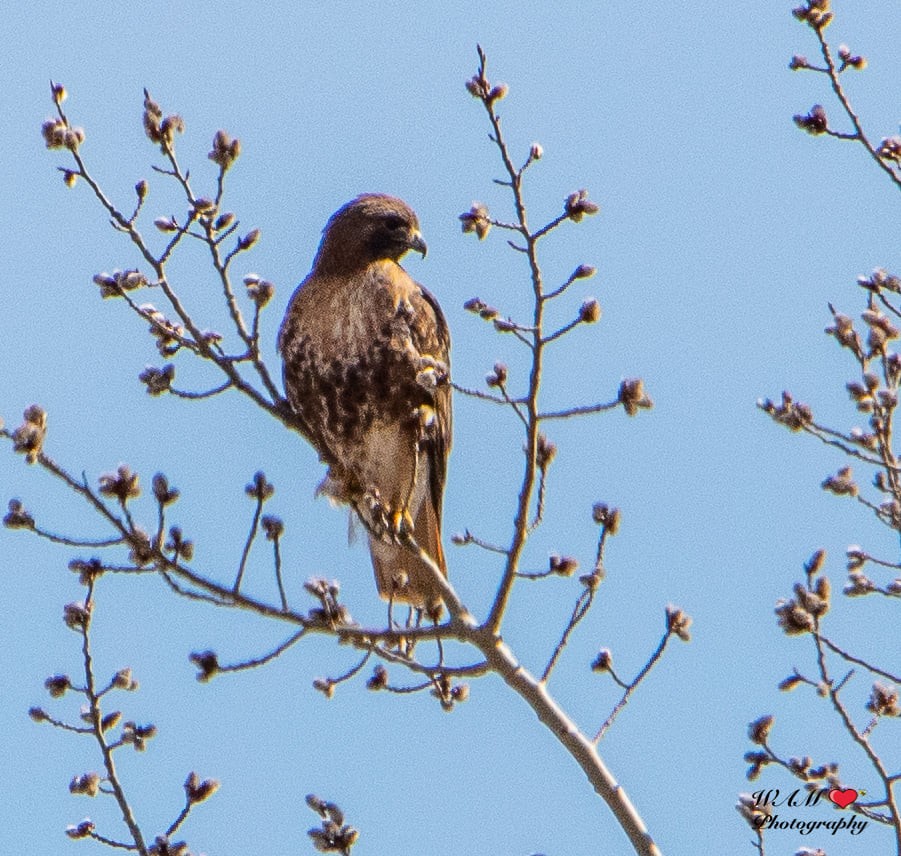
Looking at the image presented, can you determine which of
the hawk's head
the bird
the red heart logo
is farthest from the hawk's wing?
the red heart logo

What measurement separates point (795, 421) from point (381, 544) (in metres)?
2.77

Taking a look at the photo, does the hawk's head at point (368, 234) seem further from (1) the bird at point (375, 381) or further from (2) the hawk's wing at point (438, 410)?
(2) the hawk's wing at point (438, 410)

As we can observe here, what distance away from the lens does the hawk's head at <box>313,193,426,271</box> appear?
21.2 feet

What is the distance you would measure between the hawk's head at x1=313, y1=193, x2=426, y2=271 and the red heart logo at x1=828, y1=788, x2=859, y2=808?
3305 millimetres

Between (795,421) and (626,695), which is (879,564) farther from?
(626,695)

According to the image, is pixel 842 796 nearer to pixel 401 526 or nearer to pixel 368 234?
pixel 401 526

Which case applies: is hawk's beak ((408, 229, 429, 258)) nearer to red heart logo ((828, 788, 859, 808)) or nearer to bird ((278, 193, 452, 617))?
bird ((278, 193, 452, 617))

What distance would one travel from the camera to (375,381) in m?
5.88

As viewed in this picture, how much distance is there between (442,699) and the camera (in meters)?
4.66

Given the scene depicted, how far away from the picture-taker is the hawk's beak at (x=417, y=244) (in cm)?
662

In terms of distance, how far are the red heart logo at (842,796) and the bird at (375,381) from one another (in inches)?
81.6

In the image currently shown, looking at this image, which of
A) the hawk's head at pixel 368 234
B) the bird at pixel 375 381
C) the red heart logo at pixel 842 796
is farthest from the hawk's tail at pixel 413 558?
the red heart logo at pixel 842 796

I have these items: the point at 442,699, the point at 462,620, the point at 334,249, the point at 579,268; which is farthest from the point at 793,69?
the point at 334,249

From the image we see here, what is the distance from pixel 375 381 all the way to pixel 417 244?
984 mm
